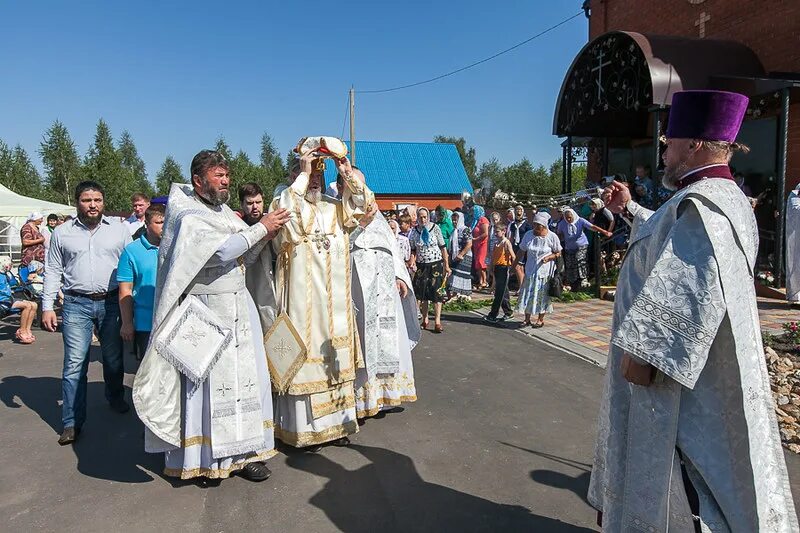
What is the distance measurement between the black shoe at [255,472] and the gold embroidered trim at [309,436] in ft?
1.25

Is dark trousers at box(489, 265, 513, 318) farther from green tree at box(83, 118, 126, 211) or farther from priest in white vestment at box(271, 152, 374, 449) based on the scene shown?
green tree at box(83, 118, 126, 211)

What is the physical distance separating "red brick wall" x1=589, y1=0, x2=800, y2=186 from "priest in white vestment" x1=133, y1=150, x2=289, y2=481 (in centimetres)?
1031

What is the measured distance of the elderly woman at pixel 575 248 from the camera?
11992 mm

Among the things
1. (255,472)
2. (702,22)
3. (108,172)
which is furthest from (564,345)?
(108,172)

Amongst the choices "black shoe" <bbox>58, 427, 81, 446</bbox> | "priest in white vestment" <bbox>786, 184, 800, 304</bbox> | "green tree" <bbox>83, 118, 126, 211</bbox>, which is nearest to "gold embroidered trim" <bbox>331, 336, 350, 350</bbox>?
"black shoe" <bbox>58, 427, 81, 446</bbox>

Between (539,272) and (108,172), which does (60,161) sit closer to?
(108,172)

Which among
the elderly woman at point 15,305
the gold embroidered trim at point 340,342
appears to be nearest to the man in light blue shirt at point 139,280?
the gold embroidered trim at point 340,342

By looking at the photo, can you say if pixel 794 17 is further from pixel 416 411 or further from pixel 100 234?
pixel 100 234

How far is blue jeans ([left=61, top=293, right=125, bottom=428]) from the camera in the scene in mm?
4508

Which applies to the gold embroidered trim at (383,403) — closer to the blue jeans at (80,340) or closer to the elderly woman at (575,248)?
the blue jeans at (80,340)

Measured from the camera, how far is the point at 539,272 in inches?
341

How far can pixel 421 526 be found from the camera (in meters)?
3.21

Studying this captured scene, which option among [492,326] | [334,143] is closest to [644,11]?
[492,326]

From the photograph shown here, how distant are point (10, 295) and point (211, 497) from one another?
24.6 ft
